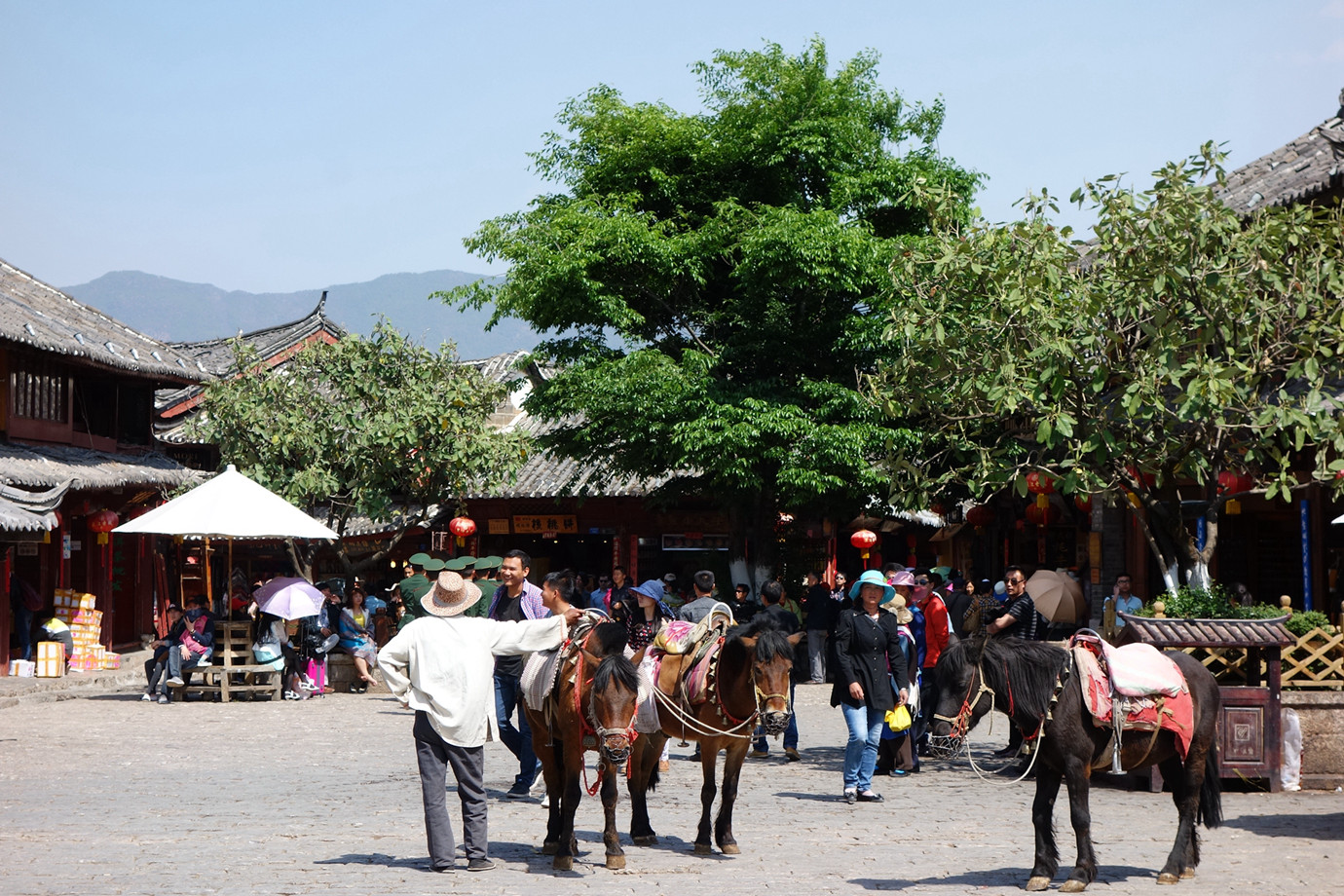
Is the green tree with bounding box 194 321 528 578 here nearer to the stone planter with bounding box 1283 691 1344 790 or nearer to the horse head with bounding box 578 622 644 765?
the stone planter with bounding box 1283 691 1344 790

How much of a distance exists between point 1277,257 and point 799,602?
1401cm

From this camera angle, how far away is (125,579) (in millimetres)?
26031

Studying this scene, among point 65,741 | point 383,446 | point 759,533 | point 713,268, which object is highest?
point 713,268

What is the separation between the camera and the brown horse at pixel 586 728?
296 inches

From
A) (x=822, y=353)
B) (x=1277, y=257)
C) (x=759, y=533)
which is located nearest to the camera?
(x=1277, y=257)

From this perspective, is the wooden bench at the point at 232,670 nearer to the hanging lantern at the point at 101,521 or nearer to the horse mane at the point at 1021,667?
the hanging lantern at the point at 101,521

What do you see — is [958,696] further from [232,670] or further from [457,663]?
[232,670]

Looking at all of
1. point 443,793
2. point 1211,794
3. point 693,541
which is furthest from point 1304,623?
point 693,541

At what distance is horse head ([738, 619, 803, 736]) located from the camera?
26.2 ft

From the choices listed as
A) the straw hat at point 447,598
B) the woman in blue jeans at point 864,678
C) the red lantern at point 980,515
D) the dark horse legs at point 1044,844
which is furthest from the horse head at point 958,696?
the red lantern at point 980,515

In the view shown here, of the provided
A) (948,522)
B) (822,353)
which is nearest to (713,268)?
(822,353)

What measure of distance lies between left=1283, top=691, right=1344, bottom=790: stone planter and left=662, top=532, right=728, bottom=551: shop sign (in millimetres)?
16556

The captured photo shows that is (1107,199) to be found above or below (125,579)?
above

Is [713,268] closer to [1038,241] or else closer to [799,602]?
[799,602]
